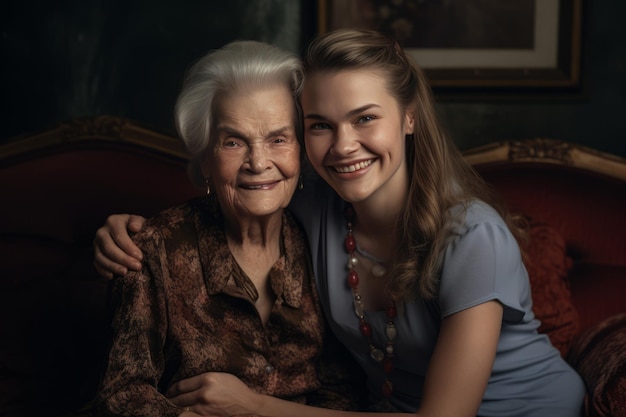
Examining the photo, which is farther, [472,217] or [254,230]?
[254,230]

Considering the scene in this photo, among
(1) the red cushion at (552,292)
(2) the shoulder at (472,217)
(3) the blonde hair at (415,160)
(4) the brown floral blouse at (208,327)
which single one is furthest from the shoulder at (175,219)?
(1) the red cushion at (552,292)

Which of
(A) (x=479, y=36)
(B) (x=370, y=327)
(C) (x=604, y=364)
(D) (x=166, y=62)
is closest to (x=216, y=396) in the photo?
(B) (x=370, y=327)

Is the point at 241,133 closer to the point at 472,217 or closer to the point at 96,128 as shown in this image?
the point at 472,217

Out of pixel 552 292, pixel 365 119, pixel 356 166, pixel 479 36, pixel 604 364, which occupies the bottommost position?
pixel 604 364

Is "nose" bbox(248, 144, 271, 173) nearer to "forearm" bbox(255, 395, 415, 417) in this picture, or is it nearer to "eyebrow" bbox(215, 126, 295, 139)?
"eyebrow" bbox(215, 126, 295, 139)

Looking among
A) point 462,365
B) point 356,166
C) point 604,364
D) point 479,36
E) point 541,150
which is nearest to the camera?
point 462,365

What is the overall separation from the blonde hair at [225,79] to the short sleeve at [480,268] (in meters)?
0.49

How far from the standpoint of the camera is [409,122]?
1.85 m

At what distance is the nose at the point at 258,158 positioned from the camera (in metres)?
1.75

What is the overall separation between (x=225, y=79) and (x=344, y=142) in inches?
13.0

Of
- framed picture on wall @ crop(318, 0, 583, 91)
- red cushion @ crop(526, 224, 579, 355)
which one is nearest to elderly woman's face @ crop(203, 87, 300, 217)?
red cushion @ crop(526, 224, 579, 355)

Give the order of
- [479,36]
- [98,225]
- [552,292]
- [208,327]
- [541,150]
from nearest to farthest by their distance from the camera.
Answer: [208,327] → [552,292] → [98,225] → [541,150] → [479,36]

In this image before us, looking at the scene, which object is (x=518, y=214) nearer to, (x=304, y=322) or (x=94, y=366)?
(x=304, y=322)

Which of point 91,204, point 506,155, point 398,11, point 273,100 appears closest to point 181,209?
point 273,100
